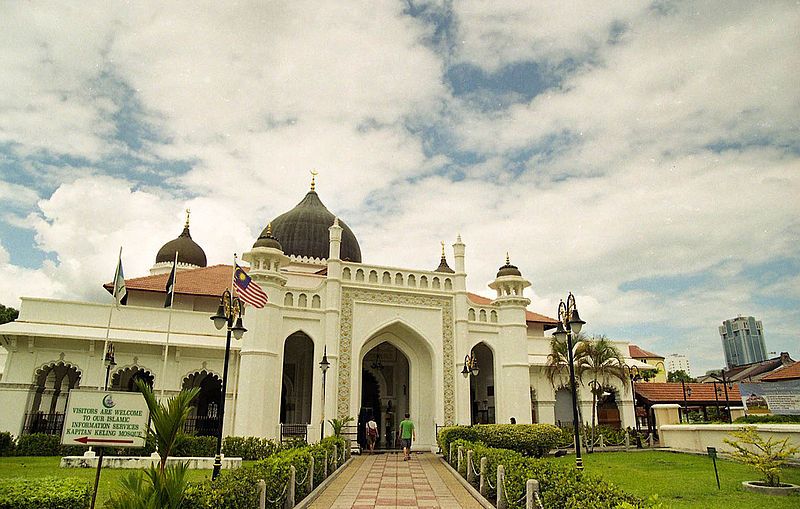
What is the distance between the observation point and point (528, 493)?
797 cm

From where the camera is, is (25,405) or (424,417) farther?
(424,417)

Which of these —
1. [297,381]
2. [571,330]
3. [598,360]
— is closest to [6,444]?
[297,381]

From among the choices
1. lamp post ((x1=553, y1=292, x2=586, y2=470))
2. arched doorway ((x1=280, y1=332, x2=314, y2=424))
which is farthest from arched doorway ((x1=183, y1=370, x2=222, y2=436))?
lamp post ((x1=553, y1=292, x2=586, y2=470))

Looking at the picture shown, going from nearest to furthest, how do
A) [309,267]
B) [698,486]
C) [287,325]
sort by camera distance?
[698,486], [287,325], [309,267]

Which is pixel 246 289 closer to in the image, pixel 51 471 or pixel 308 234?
pixel 51 471

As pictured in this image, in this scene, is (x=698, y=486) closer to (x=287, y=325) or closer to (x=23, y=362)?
(x=287, y=325)

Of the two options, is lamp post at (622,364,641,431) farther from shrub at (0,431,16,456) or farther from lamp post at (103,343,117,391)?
shrub at (0,431,16,456)

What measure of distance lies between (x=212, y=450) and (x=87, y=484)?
1125cm

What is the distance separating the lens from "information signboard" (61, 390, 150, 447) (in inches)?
324

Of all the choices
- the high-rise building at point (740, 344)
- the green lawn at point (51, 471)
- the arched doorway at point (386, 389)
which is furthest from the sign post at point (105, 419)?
the high-rise building at point (740, 344)

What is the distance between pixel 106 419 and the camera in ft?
27.7

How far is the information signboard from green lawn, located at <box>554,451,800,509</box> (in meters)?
7.21

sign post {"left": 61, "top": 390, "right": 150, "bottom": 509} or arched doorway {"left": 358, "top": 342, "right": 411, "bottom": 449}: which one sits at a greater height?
arched doorway {"left": 358, "top": 342, "right": 411, "bottom": 449}

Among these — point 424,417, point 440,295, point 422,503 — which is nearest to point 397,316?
point 440,295
